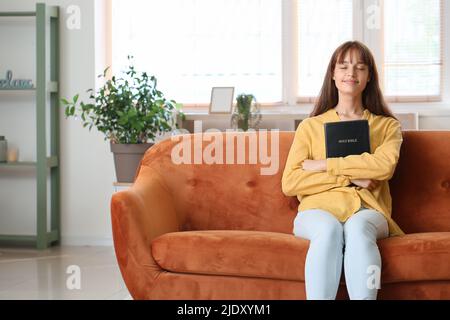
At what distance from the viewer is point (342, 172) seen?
9.43ft

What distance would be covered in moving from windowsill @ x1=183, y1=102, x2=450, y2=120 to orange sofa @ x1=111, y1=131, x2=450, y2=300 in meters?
1.80

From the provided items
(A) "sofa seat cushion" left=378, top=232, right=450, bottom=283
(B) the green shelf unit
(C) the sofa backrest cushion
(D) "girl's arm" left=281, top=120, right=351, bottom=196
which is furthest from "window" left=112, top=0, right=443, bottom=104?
(A) "sofa seat cushion" left=378, top=232, right=450, bottom=283

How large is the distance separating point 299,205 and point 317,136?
28 cm

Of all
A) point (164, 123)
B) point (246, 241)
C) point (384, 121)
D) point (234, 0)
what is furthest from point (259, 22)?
point (246, 241)

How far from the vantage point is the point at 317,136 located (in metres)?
3.04

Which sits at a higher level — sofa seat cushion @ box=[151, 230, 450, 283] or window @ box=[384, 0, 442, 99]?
window @ box=[384, 0, 442, 99]

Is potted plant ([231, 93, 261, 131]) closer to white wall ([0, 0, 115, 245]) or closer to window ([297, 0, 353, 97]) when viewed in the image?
window ([297, 0, 353, 97])

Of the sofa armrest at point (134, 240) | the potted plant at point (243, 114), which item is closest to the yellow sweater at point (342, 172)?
the sofa armrest at point (134, 240)

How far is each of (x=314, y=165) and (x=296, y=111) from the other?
2.42 metres

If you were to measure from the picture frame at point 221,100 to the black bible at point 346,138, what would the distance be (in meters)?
2.24

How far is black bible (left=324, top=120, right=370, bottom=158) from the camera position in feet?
9.50

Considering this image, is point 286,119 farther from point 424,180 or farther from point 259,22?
point 424,180
